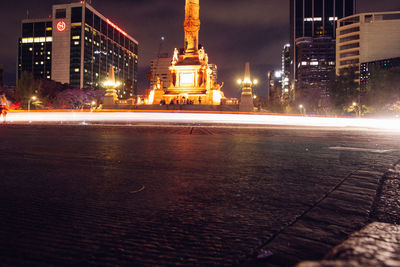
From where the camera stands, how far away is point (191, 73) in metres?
44.2

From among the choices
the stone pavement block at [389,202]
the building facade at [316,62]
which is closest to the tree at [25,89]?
the stone pavement block at [389,202]

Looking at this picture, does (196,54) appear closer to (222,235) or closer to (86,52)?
(222,235)

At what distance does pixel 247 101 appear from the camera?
39.0m

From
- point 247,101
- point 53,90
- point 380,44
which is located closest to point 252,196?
point 247,101

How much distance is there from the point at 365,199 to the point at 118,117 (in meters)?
26.7

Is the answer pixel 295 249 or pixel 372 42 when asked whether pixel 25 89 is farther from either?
pixel 372 42

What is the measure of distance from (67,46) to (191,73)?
116m

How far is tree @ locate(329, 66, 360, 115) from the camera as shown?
200 ft

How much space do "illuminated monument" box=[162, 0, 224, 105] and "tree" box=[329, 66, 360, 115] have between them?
28342 mm

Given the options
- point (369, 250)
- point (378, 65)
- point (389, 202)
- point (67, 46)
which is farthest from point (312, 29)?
point (369, 250)

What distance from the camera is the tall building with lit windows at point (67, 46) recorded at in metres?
140

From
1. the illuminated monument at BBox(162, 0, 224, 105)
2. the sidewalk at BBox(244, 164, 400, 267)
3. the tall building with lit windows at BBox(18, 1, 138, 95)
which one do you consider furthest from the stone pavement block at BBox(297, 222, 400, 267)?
the tall building with lit windows at BBox(18, 1, 138, 95)

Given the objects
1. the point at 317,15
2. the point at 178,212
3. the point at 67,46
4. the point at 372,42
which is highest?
the point at 317,15

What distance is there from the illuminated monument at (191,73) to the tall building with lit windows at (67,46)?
97942 millimetres
